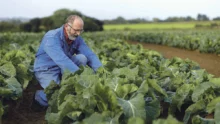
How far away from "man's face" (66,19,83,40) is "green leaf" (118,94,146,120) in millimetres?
2092

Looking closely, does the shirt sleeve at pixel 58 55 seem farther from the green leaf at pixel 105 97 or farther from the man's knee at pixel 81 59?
the green leaf at pixel 105 97

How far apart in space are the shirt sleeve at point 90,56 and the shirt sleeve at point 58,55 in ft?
2.29

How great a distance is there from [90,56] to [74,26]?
2.64 ft

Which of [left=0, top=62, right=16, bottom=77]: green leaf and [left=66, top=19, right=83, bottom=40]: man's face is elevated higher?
[left=66, top=19, right=83, bottom=40]: man's face

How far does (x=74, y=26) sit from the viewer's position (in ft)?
16.7

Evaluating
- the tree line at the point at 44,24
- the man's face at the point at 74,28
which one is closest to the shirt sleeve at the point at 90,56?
the man's face at the point at 74,28

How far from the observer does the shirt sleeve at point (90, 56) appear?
561cm

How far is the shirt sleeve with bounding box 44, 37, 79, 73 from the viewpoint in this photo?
4891 millimetres

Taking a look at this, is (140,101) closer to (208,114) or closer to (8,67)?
(208,114)

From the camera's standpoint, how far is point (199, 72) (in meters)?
5.46

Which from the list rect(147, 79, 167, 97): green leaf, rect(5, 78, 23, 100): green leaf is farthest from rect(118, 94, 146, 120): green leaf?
rect(5, 78, 23, 100): green leaf

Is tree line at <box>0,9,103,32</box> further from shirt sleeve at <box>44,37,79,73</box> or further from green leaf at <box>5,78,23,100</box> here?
green leaf at <box>5,78,23,100</box>

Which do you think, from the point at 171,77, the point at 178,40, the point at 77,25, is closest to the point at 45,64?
the point at 77,25

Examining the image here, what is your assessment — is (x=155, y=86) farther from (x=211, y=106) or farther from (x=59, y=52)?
(x=59, y=52)
